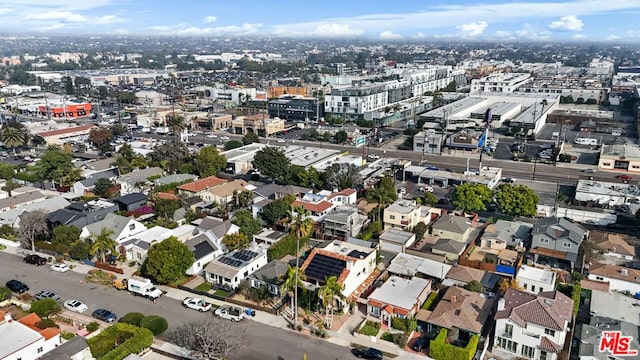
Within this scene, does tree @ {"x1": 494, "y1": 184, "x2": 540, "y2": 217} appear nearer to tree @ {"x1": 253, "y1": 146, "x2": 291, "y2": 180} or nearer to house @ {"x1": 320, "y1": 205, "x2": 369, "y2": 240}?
house @ {"x1": 320, "y1": 205, "x2": 369, "y2": 240}

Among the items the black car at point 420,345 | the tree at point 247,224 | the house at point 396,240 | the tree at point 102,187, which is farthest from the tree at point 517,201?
the tree at point 102,187

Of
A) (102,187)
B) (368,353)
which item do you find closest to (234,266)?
(368,353)

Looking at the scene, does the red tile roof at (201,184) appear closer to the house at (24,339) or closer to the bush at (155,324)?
the bush at (155,324)

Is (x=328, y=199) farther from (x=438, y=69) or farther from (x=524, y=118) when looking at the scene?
(x=438, y=69)

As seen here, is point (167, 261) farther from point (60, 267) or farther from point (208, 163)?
point (208, 163)
